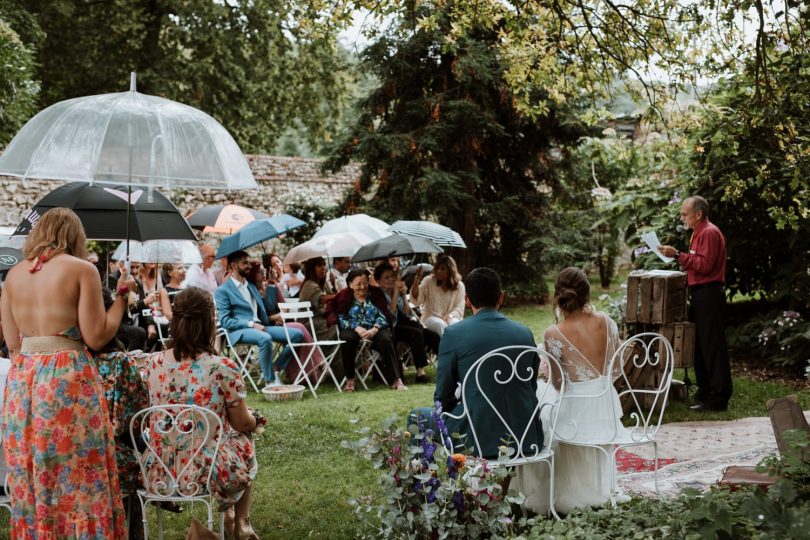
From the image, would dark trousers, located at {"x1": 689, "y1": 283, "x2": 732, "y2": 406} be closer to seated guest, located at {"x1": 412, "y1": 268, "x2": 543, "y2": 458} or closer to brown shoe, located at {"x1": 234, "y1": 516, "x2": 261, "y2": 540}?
seated guest, located at {"x1": 412, "y1": 268, "x2": 543, "y2": 458}

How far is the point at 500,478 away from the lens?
349cm

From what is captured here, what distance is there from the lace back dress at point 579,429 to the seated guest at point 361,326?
14.8ft

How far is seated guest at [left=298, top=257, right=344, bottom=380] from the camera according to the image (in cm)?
922

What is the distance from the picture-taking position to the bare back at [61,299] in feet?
11.2

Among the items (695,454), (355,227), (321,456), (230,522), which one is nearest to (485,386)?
(230,522)

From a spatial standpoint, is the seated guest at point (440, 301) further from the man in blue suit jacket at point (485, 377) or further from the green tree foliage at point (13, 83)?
the green tree foliage at point (13, 83)

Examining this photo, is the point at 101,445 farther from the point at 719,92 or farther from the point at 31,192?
the point at 31,192

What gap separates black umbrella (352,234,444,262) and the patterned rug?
11.4ft

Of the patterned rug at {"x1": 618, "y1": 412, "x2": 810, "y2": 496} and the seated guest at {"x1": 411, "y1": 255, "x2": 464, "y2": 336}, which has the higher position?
the seated guest at {"x1": 411, "y1": 255, "x2": 464, "y2": 336}

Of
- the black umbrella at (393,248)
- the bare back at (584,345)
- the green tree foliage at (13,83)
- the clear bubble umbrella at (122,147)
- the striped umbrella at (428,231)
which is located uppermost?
the green tree foliage at (13,83)

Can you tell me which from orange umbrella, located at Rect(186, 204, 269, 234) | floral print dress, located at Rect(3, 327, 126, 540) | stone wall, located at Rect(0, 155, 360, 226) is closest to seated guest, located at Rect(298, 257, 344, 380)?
orange umbrella, located at Rect(186, 204, 269, 234)

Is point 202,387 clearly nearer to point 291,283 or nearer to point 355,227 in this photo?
point 355,227

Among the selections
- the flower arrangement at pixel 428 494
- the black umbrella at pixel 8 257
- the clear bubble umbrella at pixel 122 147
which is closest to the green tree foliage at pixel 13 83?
the black umbrella at pixel 8 257

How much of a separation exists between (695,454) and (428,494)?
10.2ft
